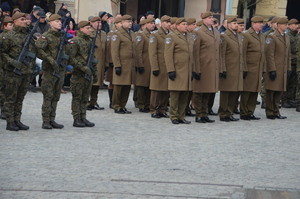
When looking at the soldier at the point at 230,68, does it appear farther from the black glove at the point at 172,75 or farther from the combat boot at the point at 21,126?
the combat boot at the point at 21,126

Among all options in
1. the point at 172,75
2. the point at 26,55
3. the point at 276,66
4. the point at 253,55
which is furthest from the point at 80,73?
the point at 276,66

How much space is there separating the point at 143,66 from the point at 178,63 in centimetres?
177

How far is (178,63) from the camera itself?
14.0m

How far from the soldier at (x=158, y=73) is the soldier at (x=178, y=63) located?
0.76 metres

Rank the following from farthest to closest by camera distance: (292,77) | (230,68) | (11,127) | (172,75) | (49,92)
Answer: (292,77)
(230,68)
(172,75)
(49,92)
(11,127)

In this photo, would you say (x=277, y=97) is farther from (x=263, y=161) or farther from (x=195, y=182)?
(x=195, y=182)

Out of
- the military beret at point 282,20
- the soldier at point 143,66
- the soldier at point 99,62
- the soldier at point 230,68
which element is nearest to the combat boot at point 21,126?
the soldier at point 99,62

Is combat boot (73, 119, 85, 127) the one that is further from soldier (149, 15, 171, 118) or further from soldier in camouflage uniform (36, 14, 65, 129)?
soldier (149, 15, 171, 118)

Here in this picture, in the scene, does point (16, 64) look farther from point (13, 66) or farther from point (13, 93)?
point (13, 93)

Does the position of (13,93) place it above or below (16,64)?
below

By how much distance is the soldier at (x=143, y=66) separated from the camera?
1559 cm

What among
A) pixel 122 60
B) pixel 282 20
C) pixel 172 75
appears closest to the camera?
pixel 172 75

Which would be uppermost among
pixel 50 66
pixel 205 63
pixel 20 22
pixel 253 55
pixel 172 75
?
pixel 20 22

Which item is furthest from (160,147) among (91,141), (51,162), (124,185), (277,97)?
(277,97)
